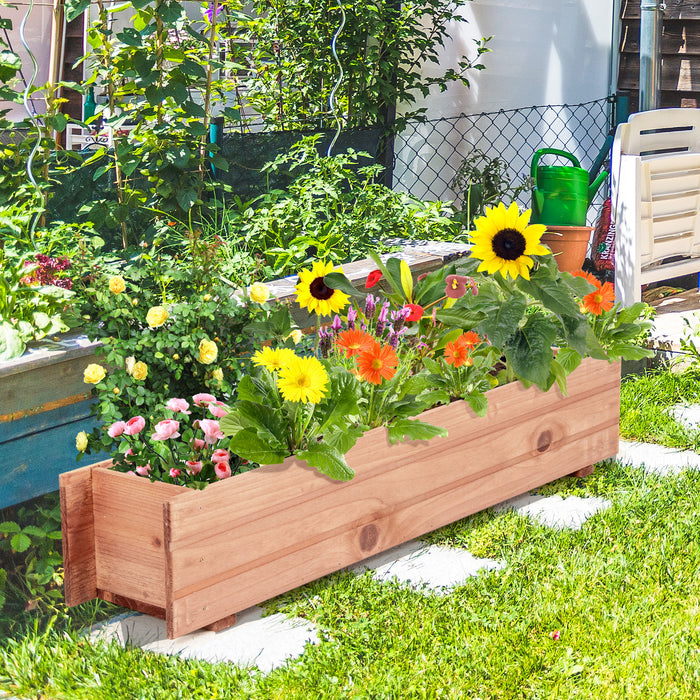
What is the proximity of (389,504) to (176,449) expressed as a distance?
0.51m

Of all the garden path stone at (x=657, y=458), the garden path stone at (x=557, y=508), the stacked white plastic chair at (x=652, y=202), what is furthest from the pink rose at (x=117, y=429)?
the stacked white plastic chair at (x=652, y=202)

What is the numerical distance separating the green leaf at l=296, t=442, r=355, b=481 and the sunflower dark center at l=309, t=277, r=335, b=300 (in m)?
0.45

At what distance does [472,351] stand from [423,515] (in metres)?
0.45

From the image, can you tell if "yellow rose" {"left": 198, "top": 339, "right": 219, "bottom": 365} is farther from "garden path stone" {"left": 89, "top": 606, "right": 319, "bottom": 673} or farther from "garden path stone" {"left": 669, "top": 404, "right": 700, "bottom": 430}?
"garden path stone" {"left": 669, "top": 404, "right": 700, "bottom": 430}

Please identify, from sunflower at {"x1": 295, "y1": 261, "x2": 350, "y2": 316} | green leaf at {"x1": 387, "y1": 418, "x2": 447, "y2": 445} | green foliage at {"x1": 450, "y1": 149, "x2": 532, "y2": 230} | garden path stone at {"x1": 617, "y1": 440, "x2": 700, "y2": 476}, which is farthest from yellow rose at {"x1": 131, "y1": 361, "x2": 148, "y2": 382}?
green foliage at {"x1": 450, "y1": 149, "x2": 532, "y2": 230}

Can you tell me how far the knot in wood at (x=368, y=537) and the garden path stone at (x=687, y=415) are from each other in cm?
134

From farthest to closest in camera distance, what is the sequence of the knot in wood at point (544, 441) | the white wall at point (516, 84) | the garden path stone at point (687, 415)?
the white wall at point (516, 84) → the garden path stone at point (687, 415) → the knot in wood at point (544, 441)

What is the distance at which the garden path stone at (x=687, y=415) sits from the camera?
3.18 metres

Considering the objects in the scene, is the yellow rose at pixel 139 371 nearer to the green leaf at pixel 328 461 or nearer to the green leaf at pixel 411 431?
the green leaf at pixel 328 461

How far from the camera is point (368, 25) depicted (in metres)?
4.27

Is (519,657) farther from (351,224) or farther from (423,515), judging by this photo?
(351,224)

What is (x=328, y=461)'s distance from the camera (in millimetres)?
2051

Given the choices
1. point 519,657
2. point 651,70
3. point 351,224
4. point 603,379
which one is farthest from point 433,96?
point 519,657

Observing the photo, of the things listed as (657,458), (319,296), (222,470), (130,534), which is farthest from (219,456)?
(657,458)
